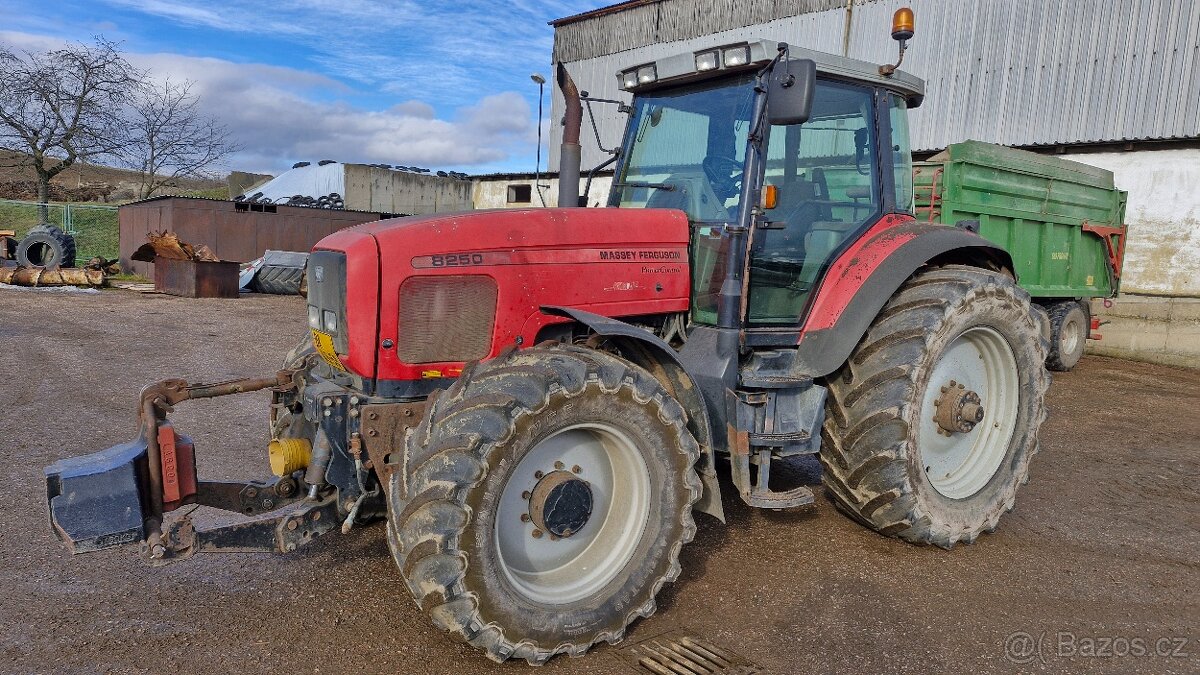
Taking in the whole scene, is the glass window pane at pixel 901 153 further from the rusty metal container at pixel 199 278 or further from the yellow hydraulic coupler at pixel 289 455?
the rusty metal container at pixel 199 278

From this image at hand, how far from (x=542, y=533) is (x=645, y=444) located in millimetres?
522

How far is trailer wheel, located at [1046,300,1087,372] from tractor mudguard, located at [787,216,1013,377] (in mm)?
7072

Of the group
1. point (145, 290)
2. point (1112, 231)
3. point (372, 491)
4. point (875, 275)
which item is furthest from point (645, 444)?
point (145, 290)

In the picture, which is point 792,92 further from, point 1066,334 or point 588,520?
point 1066,334

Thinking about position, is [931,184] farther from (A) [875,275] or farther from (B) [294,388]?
(B) [294,388]

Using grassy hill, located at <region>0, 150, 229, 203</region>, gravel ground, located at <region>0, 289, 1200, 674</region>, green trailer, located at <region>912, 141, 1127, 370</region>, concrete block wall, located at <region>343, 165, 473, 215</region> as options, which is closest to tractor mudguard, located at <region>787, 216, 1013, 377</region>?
gravel ground, located at <region>0, 289, 1200, 674</region>

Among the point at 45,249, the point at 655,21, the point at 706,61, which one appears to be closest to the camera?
the point at 706,61

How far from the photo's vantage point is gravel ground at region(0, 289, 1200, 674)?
3084 mm

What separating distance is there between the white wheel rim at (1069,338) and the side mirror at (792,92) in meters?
8.54

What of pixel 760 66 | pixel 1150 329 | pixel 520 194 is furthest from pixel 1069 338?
pixel 520 194

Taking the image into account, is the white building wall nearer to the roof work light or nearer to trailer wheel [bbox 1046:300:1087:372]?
trailer wheel [bbox 1046:300:1087:372]

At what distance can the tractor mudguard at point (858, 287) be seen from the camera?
393 cm

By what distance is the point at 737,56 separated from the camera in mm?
3770

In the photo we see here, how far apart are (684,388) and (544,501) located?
81 cm
